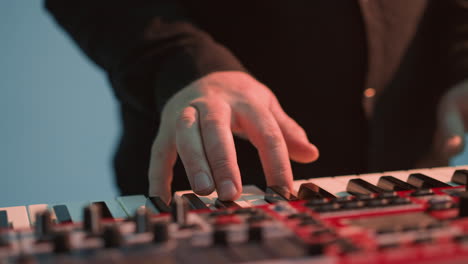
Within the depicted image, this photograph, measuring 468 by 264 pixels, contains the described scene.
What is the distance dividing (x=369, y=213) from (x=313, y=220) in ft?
0.32

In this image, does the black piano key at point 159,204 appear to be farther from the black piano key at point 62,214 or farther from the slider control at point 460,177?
the slider control at point 460,177

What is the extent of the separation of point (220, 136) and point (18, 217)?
325mm

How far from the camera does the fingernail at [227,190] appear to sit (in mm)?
798

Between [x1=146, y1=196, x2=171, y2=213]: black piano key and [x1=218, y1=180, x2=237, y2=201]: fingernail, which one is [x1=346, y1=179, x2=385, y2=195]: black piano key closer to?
[x1=218, y1=180, x2=237, y2=201]: fingernail

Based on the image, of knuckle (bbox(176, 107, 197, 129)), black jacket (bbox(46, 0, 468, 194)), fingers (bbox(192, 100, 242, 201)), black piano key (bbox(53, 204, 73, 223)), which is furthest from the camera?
black jacket (bbox(46, 0, 468, 194))

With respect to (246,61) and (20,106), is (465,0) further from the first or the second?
(20,106)

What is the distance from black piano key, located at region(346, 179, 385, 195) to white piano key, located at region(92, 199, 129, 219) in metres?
0.36

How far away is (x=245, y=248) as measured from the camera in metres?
0.50

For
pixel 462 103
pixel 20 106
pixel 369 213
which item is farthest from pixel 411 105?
pixel 20 106

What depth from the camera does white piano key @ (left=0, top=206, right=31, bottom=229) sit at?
0.68 metres

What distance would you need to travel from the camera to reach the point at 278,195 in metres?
0.81

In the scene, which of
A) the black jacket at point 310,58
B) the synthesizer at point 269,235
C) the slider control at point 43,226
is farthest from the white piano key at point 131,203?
the black jacket at point 310,58

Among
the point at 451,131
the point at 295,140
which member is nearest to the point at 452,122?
the point at 451,131

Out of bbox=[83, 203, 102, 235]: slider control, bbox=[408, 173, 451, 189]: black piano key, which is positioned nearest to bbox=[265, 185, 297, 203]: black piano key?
bbox=[408, 173, 451, 189]: black piano key
